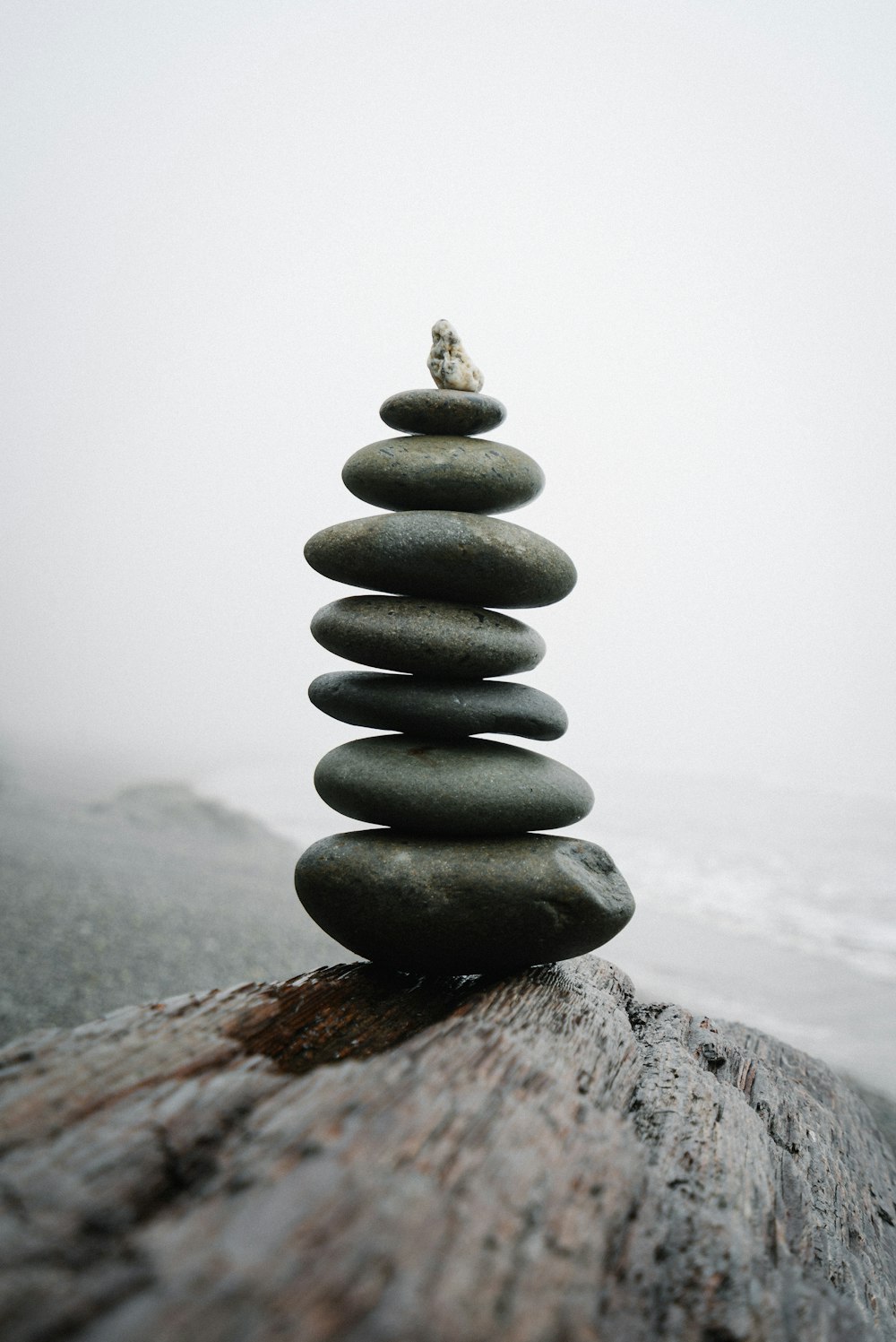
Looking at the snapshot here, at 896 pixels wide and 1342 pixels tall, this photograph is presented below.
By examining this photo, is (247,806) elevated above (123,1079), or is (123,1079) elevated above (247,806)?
(123,1079)

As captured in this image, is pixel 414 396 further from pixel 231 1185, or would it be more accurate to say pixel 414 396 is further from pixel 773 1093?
pixel 773 1093

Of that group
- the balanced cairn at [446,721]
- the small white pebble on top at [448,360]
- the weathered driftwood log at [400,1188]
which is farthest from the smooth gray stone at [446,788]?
the small white pebble on top at [448,360]

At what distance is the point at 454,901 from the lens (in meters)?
2.89

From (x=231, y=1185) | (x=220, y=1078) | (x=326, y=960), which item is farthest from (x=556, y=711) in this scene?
(x=326, y=960)

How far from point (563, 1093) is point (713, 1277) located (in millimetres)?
495

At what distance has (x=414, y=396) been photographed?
3.34m

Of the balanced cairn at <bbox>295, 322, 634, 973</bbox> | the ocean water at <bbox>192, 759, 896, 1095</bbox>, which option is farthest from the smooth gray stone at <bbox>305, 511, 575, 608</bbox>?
the ocean water at <bbox>192, 759, 896, 1095</bbox>

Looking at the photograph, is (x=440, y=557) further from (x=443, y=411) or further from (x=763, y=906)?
(x=763, y=906)

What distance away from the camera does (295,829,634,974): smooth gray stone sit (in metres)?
2.90

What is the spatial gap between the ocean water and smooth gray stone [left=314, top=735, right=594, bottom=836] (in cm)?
529

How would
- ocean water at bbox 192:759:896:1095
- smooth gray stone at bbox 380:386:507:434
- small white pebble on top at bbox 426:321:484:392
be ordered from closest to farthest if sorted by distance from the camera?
smooth gray stone at bbox 380:386:507:434 → small white pebble on top at bbox 426:321:484:392 → ocean water at bbox 192:759:896:1095

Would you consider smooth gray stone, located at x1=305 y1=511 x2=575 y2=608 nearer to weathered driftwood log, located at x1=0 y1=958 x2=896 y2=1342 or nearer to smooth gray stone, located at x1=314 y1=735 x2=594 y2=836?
smooth gray stone, located at x1=314 y1=735 x2=594 y2=836

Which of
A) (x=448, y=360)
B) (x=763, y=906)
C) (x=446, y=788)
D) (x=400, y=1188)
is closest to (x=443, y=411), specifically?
(x=448, y=360)

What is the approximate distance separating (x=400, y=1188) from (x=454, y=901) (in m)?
1.41
